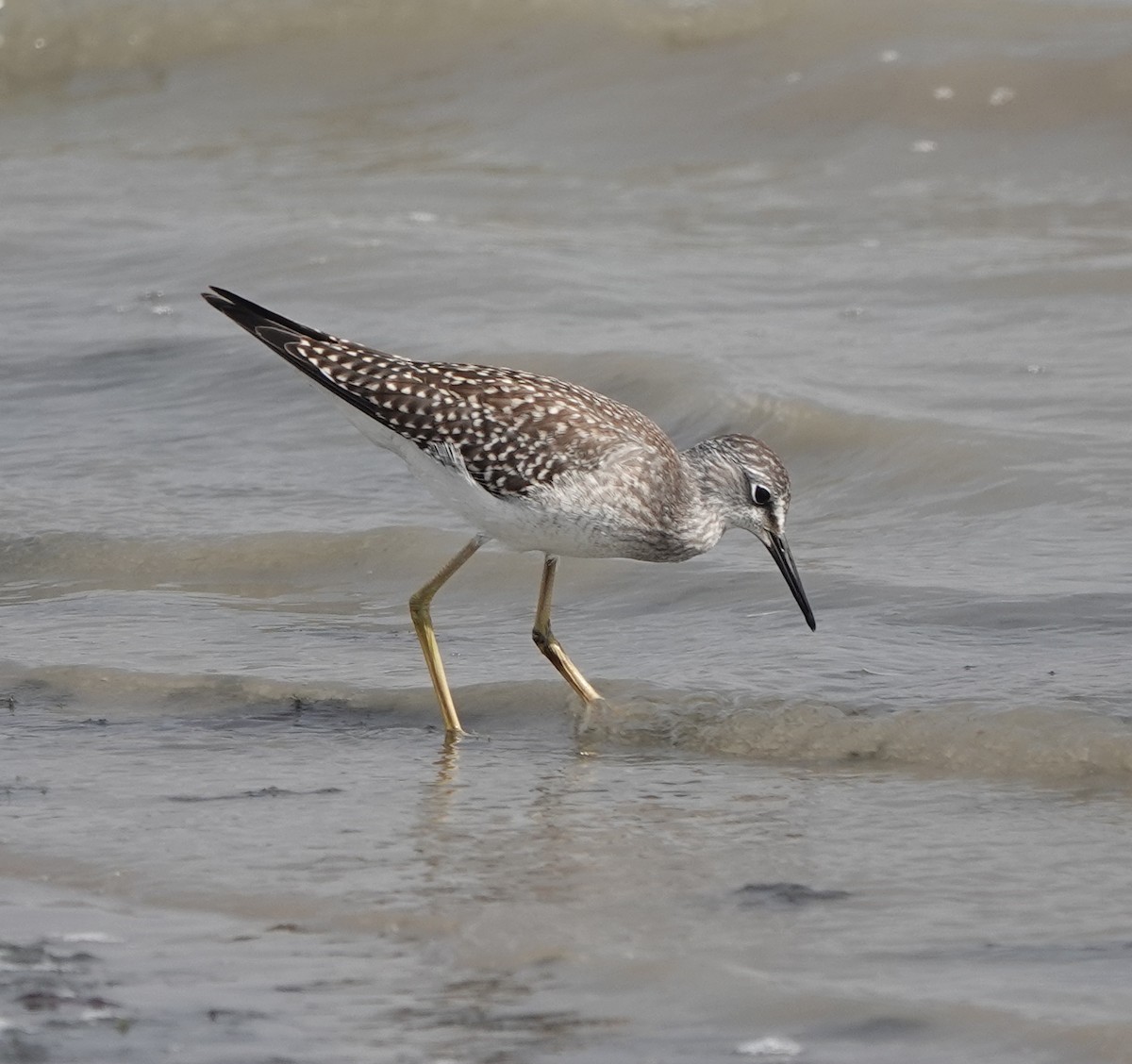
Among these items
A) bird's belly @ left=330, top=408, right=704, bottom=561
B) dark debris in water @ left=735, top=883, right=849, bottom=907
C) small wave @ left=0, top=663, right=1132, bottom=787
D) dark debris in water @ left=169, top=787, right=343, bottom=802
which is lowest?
dark debris in water @ left=169, top=787, right=343, bottom=802

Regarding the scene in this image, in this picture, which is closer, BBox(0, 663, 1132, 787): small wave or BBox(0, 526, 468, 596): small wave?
BBox(0, 663, 1132, 787): small wave

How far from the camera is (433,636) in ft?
25.6

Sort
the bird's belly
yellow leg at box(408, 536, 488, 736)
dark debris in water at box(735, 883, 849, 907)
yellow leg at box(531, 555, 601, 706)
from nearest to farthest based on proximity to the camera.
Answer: dark debris in water at box(735, 883, 849, 907) < yellow leg at box(408, 536, 488, 736) < yellow leg at box(531, 555, 601, 706) < the bird's belly

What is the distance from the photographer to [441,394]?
7.80 m

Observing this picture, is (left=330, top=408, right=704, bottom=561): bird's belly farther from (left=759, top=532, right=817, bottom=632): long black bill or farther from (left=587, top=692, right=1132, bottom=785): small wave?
(left=587, top=692, right=1132, bottom=785): small wave

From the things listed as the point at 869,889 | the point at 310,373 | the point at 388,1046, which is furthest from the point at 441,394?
the point at 388,1046

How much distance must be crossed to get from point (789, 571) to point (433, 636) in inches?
56.3

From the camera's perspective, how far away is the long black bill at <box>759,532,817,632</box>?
25.0ft

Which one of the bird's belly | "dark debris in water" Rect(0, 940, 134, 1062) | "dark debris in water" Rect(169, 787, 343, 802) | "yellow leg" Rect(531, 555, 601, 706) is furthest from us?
the bird's belly

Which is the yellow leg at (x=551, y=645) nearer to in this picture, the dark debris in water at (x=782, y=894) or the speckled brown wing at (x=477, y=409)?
the speckled brown wing at (x=477, y=409)

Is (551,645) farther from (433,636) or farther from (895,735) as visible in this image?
Result: (895,735)

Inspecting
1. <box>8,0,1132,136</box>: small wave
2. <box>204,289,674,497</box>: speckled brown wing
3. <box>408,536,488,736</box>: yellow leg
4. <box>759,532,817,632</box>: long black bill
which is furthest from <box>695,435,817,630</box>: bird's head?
<box>8,0,1132,136</box>: small wave

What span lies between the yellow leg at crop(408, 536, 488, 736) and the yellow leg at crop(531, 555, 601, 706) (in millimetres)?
305

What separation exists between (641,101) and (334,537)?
861 cm
